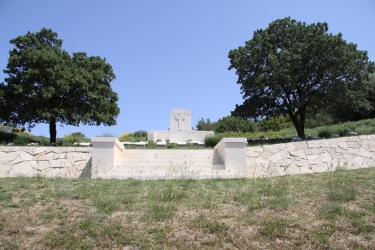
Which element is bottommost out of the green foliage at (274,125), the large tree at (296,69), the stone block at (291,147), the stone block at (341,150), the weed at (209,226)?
the weed at (209,226)

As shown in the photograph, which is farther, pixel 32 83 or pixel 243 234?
pixel 32 83

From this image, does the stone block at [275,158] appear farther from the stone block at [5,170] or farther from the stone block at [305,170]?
the stone block at [5,170]

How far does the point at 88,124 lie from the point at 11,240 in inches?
524

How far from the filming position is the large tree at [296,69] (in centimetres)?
1650

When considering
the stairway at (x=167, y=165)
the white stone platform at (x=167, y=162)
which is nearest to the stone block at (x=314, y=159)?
the white stone platform at (x=167, y=162)

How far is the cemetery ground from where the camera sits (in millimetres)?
4273

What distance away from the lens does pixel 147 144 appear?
14453mm

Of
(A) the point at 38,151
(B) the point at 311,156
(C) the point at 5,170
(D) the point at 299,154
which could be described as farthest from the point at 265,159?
(C) the point at 5,170

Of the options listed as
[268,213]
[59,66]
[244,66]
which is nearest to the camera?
[268,213]

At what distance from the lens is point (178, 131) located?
57.3ft

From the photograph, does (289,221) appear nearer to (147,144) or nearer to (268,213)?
(268,213)

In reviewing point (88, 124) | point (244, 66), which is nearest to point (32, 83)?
point (88, 124)

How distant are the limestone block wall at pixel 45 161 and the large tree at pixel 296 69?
10487 millimetres

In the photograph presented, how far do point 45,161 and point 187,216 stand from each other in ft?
19.3
